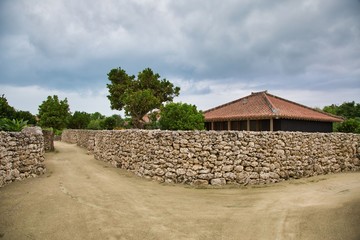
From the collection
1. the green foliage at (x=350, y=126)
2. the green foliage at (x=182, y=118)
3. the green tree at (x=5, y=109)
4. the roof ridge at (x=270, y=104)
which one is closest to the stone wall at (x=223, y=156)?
the roof ridge at (x=270, y=104)

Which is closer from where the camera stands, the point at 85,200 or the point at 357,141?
the point at 85,200

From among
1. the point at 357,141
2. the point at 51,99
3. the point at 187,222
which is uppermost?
the point at 51,99

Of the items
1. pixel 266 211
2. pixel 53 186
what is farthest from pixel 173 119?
pixel 266 211

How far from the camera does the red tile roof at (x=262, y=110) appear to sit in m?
19.6

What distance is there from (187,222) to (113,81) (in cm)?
3562

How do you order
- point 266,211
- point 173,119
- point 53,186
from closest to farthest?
point 266,211 → point 53,186 → point 173,119

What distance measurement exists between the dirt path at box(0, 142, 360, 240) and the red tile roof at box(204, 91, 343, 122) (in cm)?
965

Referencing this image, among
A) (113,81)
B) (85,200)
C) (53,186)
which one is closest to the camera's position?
(85,200)

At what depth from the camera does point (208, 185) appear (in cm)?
1020

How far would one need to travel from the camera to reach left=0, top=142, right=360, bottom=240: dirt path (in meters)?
5.74

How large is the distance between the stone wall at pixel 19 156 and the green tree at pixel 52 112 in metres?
23.2

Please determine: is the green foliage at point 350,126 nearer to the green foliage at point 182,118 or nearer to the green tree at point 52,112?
the green foliage at point 182,118

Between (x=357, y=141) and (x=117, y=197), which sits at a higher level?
(x=357, y=141)

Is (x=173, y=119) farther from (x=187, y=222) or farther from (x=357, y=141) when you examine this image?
(x=187, y=222)
